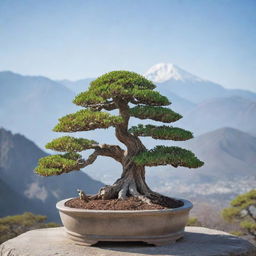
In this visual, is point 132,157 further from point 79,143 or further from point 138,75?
point 138,75

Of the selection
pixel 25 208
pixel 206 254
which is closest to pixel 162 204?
pixel 206 254

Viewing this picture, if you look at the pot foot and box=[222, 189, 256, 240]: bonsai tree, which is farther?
box=[222, 189, 256, 240]: bonsai tree

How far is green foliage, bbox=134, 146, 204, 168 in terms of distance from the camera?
4.17m

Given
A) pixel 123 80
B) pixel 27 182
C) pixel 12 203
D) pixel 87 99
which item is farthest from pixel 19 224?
pixel 27 182

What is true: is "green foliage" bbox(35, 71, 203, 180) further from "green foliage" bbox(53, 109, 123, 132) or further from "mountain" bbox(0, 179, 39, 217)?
"mountain" bbox(0, 179, 39, 217)

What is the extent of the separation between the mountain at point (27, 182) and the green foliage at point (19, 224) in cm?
1559

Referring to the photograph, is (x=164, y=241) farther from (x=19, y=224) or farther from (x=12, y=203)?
(x=12, y=203)

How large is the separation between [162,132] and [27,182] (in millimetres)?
32235

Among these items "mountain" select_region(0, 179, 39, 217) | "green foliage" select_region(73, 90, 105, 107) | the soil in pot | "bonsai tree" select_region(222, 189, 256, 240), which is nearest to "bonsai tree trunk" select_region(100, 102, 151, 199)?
the soil in pot

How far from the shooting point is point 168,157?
4.17 metres

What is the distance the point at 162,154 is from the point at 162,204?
0.55 meters

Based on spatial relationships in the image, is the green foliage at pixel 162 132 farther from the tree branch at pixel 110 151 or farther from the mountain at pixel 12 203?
the mountain at pixel 12 203

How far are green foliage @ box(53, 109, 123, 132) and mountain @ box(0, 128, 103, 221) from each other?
25.1 metres

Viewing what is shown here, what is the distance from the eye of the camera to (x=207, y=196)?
125 feet
